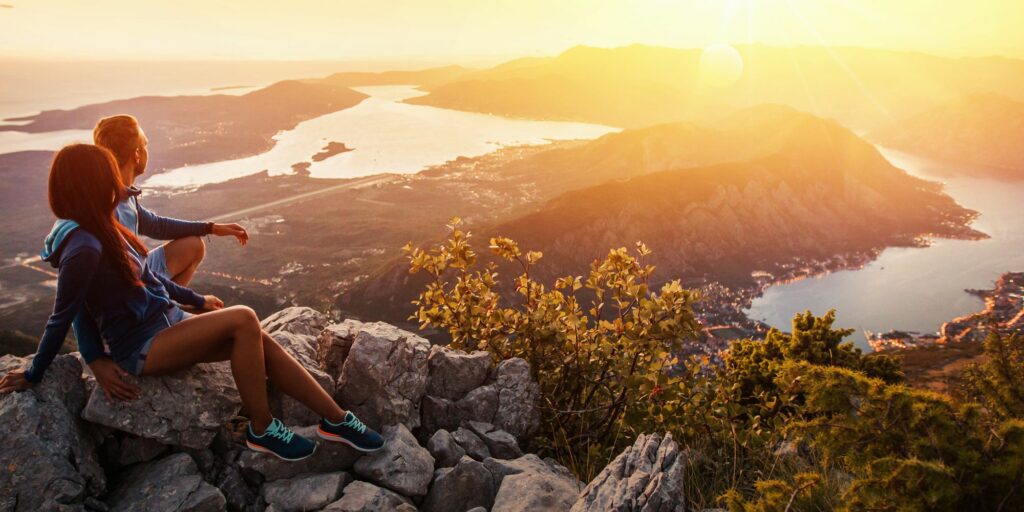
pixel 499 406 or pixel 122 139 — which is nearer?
pixel 122 139

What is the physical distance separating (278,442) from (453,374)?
92.7 inches

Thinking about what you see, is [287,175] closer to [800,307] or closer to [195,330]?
Result: [800,307]

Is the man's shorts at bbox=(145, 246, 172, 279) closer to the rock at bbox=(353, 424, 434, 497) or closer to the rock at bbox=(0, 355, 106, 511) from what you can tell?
the rock at bbox=(0, 355, 106, 511)

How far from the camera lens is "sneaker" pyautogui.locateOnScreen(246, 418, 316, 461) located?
5.02 m

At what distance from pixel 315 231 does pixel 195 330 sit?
13963 cm

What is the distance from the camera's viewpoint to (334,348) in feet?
21.9

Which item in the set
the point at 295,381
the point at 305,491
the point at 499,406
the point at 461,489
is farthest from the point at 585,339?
the point at 305,491

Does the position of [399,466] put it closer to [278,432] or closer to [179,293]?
[278,432]

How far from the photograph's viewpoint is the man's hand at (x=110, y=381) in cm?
469

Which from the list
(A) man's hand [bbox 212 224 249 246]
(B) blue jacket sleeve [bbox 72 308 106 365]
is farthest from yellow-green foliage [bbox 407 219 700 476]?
(B) blue jacket sleeve [bbox 72 308 106 365]

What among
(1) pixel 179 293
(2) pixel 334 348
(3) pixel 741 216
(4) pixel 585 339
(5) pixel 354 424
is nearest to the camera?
(5) pixel 354 424

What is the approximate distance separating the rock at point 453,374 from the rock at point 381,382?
40cm

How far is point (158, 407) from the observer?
485 centimetres

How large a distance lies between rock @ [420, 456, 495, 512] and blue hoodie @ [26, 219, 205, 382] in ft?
9.74
